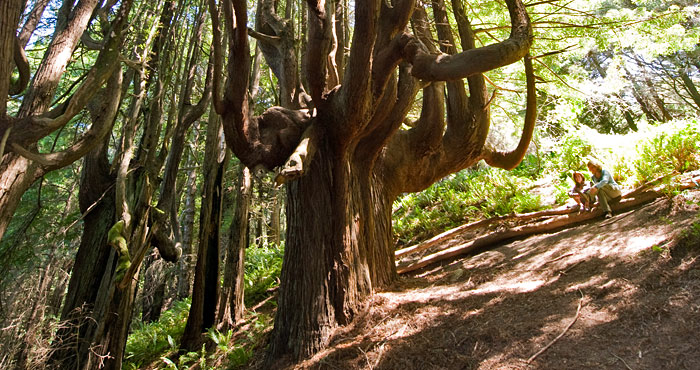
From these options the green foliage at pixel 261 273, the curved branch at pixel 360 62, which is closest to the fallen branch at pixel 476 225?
the green foliage at pixel 261 273

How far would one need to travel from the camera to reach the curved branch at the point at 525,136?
5.37 m

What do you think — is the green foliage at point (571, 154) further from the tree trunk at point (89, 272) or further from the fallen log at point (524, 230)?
the tree trunk at point (89, 272)

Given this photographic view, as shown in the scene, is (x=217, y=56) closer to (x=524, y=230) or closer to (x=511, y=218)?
(x=524, y=230)

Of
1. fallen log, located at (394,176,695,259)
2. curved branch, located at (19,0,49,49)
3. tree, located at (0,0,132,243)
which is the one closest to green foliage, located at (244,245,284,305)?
fallen log, located at (394,176,695,259)

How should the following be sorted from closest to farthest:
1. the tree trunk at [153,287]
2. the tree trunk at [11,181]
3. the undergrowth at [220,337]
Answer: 1. the tree trunk at [11,181]
2. the undergrowth at [220,337]
3. the tree trunk at [153,287]

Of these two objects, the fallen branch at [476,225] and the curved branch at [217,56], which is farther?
the fallen branch at [476,225]

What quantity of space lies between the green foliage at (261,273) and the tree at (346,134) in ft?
12.0

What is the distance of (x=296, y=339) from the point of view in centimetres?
419

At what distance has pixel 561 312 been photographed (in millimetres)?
3594

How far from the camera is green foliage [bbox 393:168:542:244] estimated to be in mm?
8641

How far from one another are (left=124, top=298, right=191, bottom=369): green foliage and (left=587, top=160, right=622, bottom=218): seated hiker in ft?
23.5

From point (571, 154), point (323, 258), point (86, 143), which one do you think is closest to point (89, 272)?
point (86, 143)

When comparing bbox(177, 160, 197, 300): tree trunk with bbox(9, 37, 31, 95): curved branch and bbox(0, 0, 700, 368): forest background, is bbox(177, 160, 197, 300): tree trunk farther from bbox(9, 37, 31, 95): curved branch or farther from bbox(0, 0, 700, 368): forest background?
bbox(9, 37, 31, 95): curved branch

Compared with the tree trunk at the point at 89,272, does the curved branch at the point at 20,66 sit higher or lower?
higher
